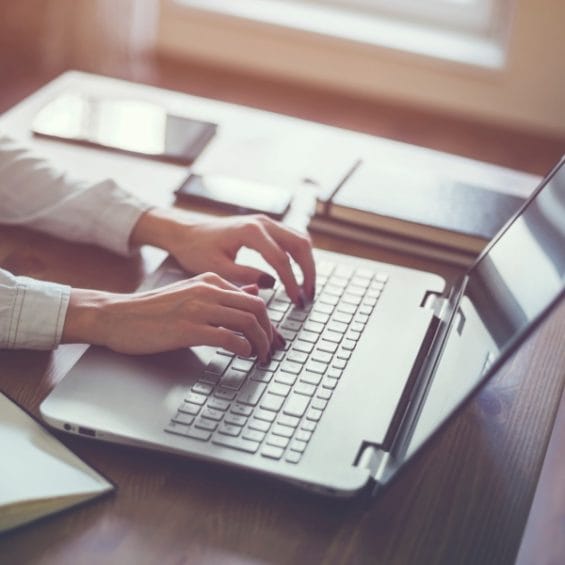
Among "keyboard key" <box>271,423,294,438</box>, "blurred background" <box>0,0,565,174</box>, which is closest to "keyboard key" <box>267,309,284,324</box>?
"keyboard key" <box>271,423,294,438</box>

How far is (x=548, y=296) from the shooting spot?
83 centimetres

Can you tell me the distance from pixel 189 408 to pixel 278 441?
9 cm

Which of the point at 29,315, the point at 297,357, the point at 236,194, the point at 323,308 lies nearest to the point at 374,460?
the point at 297,357

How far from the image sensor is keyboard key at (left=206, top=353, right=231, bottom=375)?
968 millimetres

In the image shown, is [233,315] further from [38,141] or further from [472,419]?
[38,141]

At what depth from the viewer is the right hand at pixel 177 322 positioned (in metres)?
0.98

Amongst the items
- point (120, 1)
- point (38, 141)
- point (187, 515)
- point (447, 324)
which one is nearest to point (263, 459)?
point (187, 515)

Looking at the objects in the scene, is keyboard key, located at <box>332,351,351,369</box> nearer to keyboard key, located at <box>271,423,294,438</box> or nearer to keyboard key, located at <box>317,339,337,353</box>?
keyboard key, located at <box>317,339,337,353</box>

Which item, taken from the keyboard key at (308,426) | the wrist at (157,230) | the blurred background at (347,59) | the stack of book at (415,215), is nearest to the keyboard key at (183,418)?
the keyboard key at (308,426)

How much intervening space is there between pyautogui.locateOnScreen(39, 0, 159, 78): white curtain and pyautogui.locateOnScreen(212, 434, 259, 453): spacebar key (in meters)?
2.59

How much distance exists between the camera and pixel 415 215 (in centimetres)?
127

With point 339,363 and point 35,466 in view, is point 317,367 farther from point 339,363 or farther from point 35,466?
point 35,466

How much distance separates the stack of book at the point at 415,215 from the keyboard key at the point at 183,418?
0.45 meters

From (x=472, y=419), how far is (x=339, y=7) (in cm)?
266
